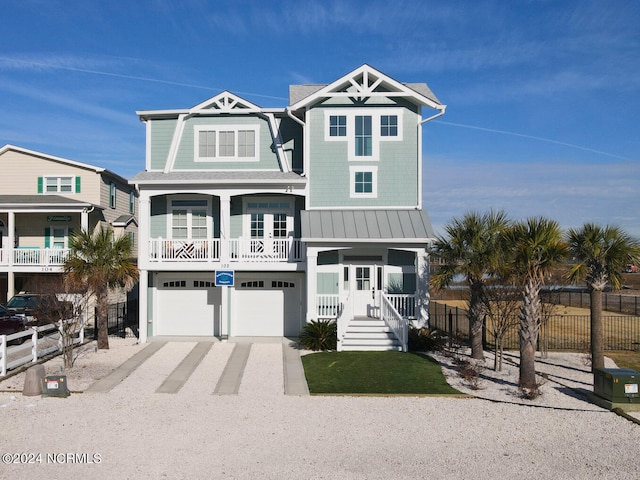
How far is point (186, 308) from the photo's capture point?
2216 centimetres

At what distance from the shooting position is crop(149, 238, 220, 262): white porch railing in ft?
Answer: 68.1

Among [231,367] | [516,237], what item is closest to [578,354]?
[516,237]

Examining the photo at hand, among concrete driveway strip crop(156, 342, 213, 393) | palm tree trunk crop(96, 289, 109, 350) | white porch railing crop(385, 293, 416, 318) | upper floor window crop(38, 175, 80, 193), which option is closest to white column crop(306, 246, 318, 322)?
white porch railing crop(385, 293, 416, 318)

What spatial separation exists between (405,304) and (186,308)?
9.27 m

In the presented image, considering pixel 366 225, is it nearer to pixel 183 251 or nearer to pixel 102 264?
pixel 183 251

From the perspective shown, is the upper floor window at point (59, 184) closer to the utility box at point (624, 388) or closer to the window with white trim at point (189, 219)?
the window with white trim at point (189, 219)

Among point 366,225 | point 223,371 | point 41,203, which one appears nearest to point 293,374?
point 223,371

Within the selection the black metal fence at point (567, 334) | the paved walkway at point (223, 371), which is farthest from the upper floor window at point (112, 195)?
the black metal fence at point (567, 334)

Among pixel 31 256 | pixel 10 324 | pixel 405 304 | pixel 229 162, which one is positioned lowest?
pixel 10 324

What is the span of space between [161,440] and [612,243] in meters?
13.0

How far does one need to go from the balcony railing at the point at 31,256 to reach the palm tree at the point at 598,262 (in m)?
22.4

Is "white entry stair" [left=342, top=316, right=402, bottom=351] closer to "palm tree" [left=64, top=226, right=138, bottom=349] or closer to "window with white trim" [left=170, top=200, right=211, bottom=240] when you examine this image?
"window with white trim" [left=170, top=200, right=211, bottom=240]

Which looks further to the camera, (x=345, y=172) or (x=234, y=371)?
(x=345, y=172)

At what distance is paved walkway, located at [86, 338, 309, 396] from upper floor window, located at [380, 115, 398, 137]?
940 centimetres
